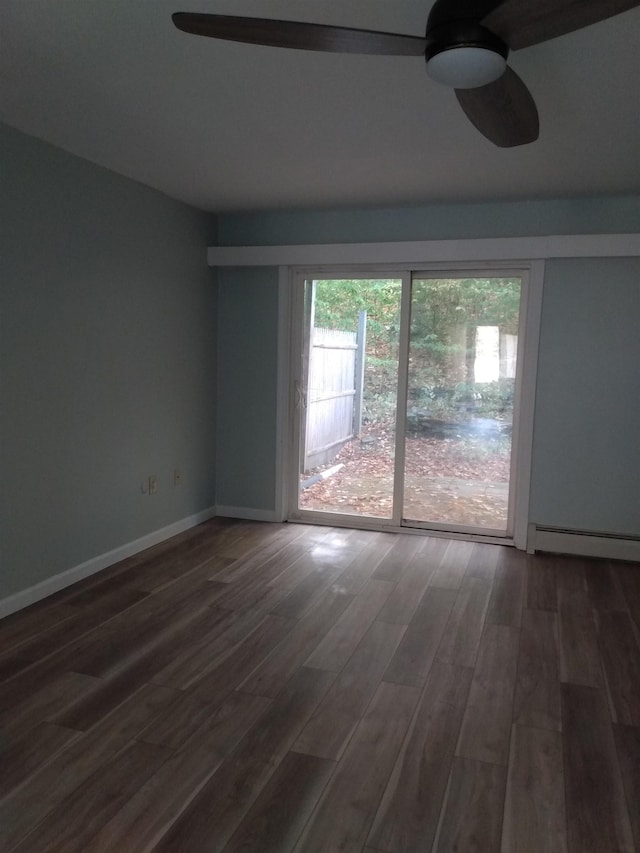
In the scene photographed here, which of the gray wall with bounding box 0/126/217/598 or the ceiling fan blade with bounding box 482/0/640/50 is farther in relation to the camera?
the gray wall with bounding box 0/126/217/598

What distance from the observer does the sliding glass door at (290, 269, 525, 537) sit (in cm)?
434

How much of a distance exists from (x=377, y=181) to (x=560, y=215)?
1.27 meters

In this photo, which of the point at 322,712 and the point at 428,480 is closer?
the point at 322,712

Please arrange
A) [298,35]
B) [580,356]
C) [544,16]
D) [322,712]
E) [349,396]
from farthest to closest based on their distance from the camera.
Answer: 1. [349,396]
2. [580,356]
3. [322,712]
4. [298,35]
5. [544,16]

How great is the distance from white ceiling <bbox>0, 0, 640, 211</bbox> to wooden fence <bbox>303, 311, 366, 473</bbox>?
3.87ft

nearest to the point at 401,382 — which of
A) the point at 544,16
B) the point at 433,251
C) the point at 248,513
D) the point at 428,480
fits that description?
the point at 428,480

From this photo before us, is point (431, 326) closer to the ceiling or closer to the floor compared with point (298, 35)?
closer to the floor

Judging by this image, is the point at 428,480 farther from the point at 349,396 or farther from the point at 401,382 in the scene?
the point at 349,396

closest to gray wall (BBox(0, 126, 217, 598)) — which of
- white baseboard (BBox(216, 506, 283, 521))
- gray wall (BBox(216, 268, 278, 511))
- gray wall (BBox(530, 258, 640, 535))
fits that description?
gray wall (BBox(216, 268, 278, 511))

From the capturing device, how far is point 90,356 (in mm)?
3445

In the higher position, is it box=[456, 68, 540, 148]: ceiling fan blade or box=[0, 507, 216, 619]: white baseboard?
box=[456, 68, 540, 148]: ceiling fan blade

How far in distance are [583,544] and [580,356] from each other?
124cm

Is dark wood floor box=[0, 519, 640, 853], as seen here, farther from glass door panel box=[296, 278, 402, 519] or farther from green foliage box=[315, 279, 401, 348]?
green foliage box=[315, 279, 401, 348]

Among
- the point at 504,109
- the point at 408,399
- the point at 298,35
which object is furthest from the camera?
the point at 408,399
